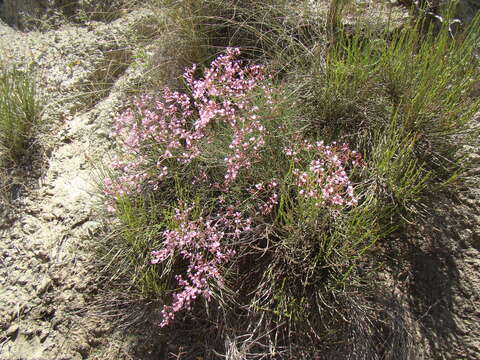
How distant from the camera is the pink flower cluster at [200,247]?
1.89 m

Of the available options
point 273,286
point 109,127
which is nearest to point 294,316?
point 273,286

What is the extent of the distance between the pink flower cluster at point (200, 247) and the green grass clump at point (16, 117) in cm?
150

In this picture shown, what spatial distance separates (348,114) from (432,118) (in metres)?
0.45

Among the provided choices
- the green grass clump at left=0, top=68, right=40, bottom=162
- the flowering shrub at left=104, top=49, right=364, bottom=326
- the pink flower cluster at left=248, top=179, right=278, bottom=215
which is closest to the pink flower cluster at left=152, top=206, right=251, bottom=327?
the flowering shrub at left=104, top=49, right=364, bottom=326

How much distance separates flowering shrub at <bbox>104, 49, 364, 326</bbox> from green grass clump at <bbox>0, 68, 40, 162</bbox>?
92 centimetres

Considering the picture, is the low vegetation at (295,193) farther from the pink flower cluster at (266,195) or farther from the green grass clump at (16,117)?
the green grass clump at (16,117)

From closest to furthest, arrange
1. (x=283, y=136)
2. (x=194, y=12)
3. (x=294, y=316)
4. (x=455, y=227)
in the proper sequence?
(x=294, y=316) → (x=455, y=227) → (x=283, y=136) → (x=194, y=12)

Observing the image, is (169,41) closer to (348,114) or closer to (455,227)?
(348,114)

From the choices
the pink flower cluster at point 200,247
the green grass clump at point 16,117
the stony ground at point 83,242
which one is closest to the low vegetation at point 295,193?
the pink flower cluster at point 200,247

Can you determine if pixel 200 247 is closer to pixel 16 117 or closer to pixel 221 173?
pixel 221 173

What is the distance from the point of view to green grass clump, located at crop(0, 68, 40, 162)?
273 cm

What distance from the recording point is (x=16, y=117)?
2777 millimetres

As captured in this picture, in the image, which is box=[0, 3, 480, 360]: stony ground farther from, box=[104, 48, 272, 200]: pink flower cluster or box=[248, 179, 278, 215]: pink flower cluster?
box=[248, 179, 278, 215]: pink flower cluster

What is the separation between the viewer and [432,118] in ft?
6.98
